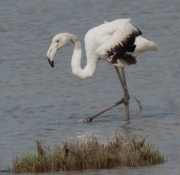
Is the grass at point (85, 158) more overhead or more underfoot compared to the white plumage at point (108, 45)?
more underfoot

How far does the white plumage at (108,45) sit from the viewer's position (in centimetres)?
974

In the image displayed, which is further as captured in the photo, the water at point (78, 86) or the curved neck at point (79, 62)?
the curved neck at point (79, 62)

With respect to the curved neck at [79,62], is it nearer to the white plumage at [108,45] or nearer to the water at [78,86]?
the white plumage at [108,45]

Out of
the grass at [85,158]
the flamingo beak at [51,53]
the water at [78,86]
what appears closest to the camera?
the grass at [85,158]

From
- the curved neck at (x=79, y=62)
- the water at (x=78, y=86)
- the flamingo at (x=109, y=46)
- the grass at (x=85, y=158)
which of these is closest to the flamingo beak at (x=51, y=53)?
the flamingo at (x=109, y=46)

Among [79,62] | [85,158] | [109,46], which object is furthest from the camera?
[79,62]

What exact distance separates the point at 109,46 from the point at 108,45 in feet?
0.06

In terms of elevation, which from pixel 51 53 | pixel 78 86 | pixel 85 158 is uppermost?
pixel 51 53

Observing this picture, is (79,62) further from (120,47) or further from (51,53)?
(120,47)

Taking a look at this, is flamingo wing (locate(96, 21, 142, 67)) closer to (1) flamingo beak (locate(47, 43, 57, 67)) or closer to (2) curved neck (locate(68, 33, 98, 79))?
(2) curved neck (locate(68, 33, 98, 79))

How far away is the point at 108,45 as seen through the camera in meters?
9.72

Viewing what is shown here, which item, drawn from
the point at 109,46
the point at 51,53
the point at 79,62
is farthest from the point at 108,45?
the point at 51,53

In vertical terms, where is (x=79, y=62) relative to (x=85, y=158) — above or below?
above

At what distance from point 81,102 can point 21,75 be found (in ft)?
7.11
